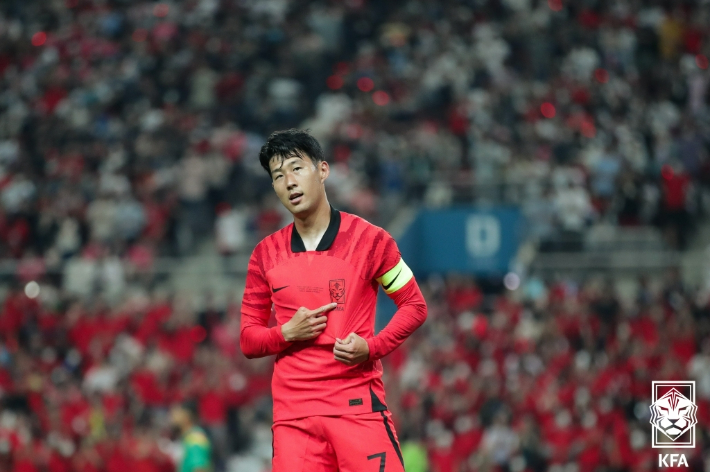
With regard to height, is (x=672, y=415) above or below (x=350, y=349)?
below

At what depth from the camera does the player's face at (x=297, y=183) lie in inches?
181

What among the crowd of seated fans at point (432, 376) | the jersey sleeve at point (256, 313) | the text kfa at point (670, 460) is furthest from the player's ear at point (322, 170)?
the crowd of seated fans at point (432, 376)

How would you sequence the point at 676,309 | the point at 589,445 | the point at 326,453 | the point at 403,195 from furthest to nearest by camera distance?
the point at 403,195
the point at 676,309
the point at 589,445
the point at 326,453

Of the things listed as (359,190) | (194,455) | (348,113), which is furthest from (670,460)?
(348,113)

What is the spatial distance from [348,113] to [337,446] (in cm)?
1433

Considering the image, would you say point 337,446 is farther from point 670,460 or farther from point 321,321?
point 670,460

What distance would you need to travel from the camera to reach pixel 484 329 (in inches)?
580

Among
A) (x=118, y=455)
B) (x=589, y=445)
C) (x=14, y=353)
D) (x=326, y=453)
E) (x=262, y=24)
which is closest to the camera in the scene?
(x=326, y=453)

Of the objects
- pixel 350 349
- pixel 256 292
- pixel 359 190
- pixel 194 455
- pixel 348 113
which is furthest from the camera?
pixel 348 113

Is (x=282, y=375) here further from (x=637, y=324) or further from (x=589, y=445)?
(x=637, y=324)

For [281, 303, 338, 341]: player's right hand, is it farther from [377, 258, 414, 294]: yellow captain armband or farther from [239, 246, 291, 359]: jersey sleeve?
[377, 258, 414, 294]: yellow captain armband

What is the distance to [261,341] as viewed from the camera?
4.60 m

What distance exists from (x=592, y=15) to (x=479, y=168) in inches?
192

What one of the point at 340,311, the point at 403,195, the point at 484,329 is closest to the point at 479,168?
the point at 403,195
